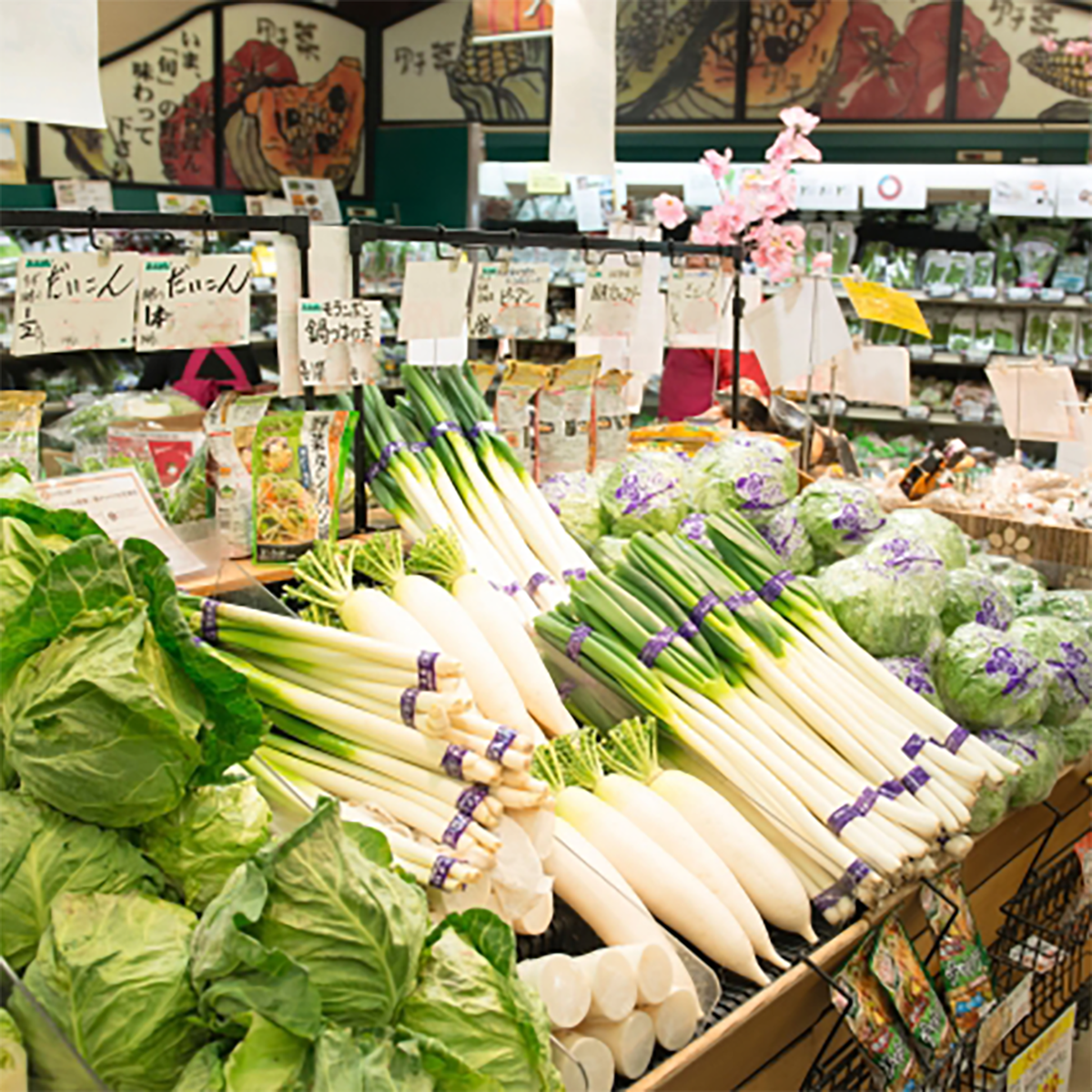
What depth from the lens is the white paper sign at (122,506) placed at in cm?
178

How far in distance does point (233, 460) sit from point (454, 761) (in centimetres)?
84

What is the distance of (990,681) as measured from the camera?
2.22 metres

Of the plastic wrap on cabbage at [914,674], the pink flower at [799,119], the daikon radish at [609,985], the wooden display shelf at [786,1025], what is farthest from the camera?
the pink flower at [799,119]

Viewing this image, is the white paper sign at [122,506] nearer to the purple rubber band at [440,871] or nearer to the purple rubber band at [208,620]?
the purple rubber band at [208,620]

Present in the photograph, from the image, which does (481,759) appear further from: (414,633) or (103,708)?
(103,708)

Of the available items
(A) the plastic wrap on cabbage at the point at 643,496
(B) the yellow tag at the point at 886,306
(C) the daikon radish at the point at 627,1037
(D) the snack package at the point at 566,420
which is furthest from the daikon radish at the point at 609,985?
(B) the yellow tag at the point at 886,306

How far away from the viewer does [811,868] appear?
1811mm

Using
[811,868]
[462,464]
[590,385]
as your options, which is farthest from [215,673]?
[590,385]

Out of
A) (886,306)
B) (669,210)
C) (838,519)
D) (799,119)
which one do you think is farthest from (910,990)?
(669,210)

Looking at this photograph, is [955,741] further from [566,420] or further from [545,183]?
[545,183]

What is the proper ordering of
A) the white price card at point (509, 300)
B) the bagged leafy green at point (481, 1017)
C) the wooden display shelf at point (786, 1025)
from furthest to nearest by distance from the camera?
the white price card at point (509, 300) < the wooden display shelf at point (786, 1025) < the bagged leafy green at point (481, 1017)

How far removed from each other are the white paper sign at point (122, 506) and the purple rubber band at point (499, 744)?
654 mm

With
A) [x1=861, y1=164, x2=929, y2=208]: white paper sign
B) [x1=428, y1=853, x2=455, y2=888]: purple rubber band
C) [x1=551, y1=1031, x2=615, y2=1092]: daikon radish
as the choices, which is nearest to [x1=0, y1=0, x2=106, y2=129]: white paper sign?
[x1=428, y1=853, x2=455, y2=888]: purple rubber band

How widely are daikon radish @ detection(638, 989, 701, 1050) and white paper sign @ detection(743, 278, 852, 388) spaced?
8.29 feet
